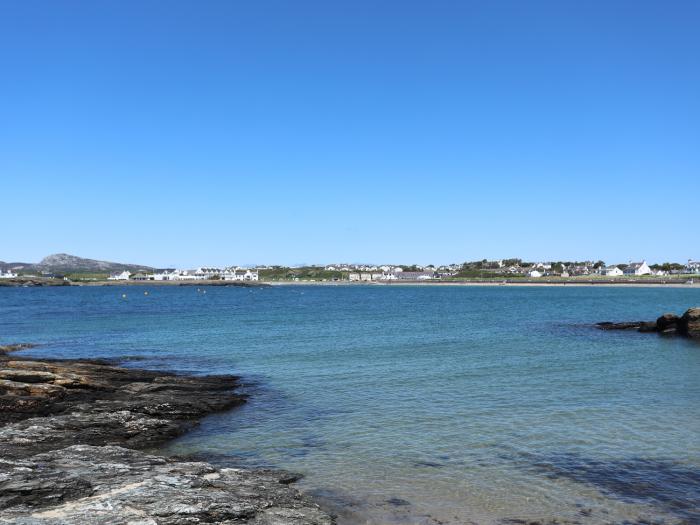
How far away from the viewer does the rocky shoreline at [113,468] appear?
10.1m

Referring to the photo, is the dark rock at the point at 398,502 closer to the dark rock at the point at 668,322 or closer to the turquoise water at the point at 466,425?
the turquoise water at the point at 466,425

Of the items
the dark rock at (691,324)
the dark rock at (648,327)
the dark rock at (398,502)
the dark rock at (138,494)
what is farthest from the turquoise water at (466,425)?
the dark rock at (648,327)

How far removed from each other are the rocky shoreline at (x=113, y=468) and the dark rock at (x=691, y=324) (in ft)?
135

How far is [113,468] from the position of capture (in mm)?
12508

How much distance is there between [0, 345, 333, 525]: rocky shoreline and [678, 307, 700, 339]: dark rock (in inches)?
1621

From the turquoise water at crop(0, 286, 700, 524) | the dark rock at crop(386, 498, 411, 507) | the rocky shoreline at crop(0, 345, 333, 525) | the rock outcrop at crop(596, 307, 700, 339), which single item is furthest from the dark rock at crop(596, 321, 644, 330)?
the dark rock at crop(386, 498, 411, 507)

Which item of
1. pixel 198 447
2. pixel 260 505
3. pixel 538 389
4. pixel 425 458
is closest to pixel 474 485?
pixel 425 458

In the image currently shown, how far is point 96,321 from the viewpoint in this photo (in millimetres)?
64375

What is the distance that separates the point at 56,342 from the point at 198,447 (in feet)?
109

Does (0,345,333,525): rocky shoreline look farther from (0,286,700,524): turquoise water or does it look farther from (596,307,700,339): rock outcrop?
(596,307,700,339): rock outcrop

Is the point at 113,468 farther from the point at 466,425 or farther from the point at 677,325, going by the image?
the point at 677,325

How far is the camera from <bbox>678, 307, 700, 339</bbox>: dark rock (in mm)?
47250

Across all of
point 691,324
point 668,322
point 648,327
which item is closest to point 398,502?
point 691,324

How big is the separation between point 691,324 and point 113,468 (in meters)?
49.0
